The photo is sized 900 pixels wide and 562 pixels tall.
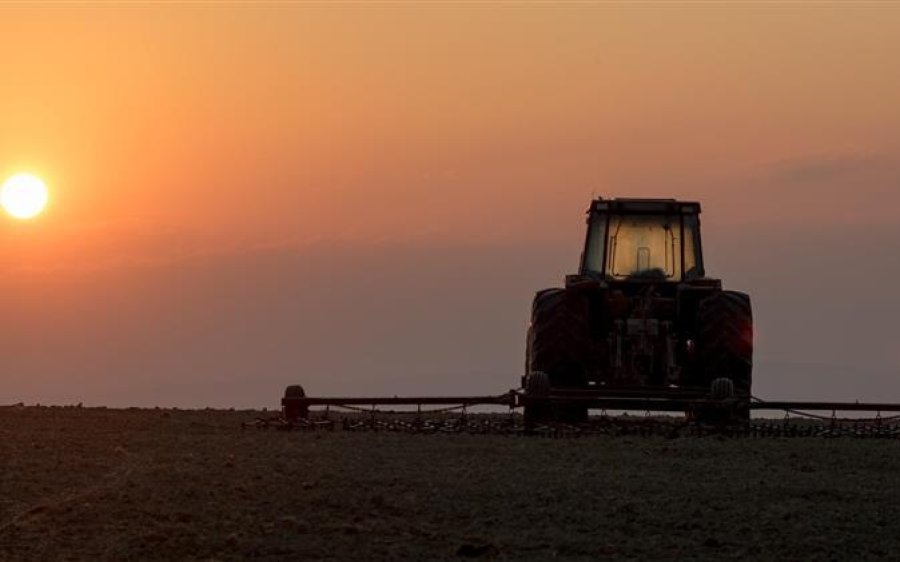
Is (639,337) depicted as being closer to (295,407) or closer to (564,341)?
(564,341)

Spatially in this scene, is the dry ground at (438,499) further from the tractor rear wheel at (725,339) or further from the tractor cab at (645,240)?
the tractor cab at (645,240)

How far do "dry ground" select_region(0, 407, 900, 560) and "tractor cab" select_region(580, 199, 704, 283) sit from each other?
6289mm

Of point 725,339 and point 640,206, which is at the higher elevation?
point 640,206

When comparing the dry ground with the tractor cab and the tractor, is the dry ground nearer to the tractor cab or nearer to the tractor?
the tractor

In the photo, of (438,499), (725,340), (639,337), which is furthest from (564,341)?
(438,499)

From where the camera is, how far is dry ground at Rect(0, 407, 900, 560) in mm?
11641

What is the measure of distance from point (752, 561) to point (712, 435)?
31.8 ft

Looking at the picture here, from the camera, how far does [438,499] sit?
535 inches

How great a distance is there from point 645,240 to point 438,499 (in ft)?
40.8

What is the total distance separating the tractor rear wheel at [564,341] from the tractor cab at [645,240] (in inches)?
78.6

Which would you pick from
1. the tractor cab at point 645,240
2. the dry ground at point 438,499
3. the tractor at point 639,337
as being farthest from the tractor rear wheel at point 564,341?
the dry ground at point 438,499

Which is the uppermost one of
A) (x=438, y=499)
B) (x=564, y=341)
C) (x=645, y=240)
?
(x=645, y=240)

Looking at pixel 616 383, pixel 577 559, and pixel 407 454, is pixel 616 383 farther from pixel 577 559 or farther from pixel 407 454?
pixel 577 559

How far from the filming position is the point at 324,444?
1869 centimetres
